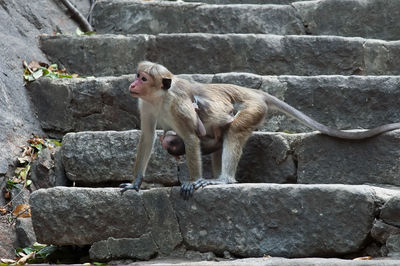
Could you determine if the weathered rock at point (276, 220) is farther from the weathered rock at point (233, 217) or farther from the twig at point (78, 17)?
the twig at point (78, 17)

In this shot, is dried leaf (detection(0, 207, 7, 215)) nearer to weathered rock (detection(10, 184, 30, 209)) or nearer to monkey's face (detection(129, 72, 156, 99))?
weathered rock (detection(10, 184, 30, 209))

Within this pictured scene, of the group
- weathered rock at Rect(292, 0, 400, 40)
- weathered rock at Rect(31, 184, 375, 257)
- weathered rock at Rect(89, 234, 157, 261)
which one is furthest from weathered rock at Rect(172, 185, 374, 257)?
weathered rock at Rect(292, 0, 400, 40)

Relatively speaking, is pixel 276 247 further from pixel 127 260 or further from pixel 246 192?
pixel 127 260

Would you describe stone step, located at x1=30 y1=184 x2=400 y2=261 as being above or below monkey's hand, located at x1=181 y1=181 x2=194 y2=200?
below

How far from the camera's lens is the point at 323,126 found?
562 centimetres

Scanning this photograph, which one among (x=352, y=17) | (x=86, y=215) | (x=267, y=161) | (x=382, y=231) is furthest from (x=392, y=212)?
(x=352, y=17)

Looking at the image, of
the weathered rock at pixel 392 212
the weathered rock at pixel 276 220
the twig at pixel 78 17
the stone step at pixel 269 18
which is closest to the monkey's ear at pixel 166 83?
the weathered rock at pixel 276 220

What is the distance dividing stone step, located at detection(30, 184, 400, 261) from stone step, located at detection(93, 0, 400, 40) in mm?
3571

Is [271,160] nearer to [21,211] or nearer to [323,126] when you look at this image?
[323,126]

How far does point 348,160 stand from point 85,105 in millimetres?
2723

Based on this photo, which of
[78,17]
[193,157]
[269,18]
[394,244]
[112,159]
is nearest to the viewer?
[394,244]

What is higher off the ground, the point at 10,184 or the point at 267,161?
the point at 267,161

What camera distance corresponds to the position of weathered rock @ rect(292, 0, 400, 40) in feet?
25.5

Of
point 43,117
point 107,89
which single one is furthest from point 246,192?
point 43,117
